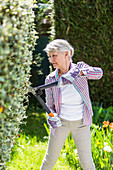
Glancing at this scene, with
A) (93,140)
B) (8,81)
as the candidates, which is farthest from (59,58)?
(93,140)

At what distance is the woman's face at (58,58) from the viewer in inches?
80.7

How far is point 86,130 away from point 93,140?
897mm

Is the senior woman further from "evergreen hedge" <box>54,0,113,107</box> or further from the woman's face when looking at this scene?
"evergreen hedge" <box>54,0,113,107</box>

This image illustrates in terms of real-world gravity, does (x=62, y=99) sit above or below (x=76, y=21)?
below

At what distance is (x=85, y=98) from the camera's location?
2170 mm

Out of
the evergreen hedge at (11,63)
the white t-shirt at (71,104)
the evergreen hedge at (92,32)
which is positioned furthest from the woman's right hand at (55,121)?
the evergreen hedge at (92,32)

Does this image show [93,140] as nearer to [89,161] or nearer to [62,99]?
[89,161]

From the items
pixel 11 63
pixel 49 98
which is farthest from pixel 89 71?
pixel 11 63

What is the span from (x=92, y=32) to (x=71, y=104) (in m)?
2.80

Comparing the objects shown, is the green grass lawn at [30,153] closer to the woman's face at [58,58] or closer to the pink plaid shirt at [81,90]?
the pink plaid shirt at [81,90]

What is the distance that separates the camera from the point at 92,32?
15.3ft

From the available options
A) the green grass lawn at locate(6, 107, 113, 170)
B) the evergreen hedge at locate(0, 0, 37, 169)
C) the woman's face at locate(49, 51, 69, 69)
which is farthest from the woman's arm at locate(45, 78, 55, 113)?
the evergreen hedge at locate(0, 0, 37, 169)

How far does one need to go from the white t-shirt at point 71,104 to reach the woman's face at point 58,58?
207 millimetres

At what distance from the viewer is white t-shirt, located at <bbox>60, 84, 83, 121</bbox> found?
2.17 meters
